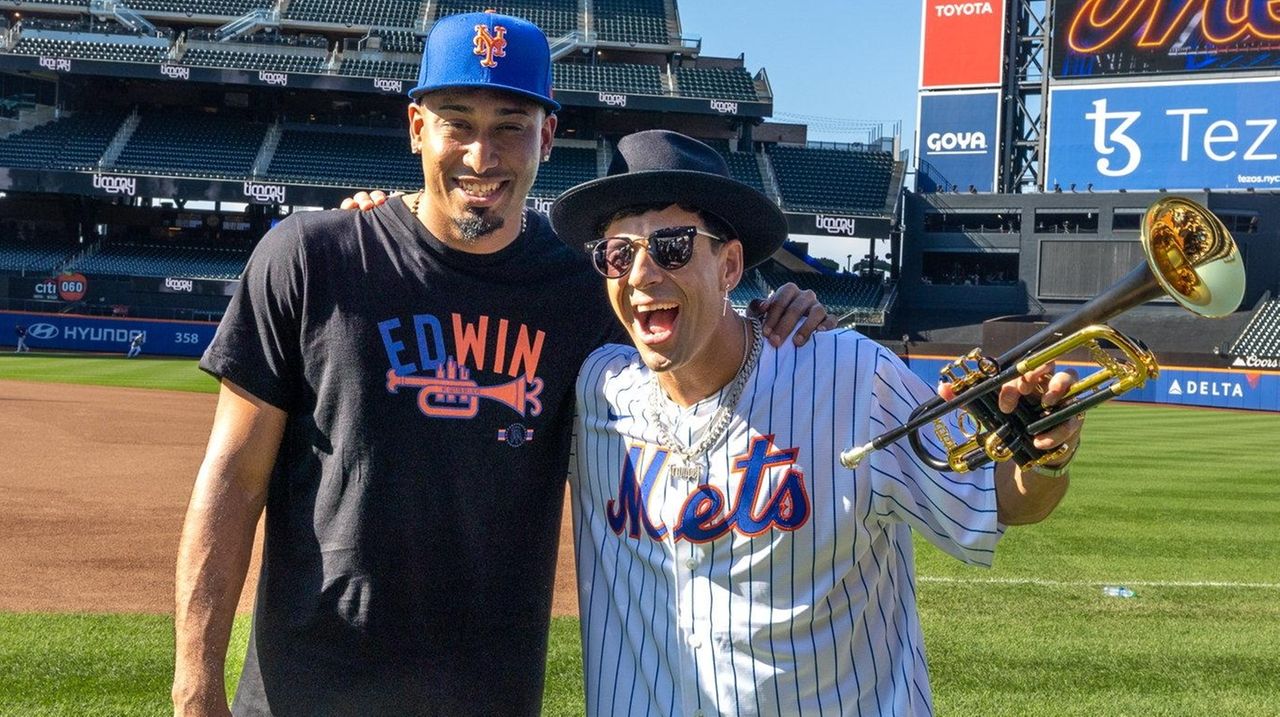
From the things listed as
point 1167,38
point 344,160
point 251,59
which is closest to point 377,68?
point 344,160

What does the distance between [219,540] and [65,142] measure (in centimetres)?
4433

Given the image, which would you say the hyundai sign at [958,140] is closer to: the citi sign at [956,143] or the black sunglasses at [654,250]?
the citi sign at [956,143]

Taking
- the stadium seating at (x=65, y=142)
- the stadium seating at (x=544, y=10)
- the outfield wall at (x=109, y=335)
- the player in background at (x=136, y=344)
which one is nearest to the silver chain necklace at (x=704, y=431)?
the player in background at (x=136, y=344)

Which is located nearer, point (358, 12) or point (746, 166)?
point (746, 166)

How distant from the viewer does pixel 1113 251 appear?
37.9 metres

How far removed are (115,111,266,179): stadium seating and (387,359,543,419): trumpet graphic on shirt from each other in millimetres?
40023

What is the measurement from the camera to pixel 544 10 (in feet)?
154

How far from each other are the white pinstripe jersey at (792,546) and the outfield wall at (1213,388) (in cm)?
2946

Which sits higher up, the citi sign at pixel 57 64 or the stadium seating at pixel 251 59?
the stadium seating at pixel 251 59

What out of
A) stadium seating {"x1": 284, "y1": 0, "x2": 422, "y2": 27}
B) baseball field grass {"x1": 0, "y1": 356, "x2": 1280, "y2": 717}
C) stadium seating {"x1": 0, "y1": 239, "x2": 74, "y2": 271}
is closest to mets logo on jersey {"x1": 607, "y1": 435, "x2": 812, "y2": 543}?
baseball field grass {"x1": 0, "y1": 356, "x2": 1280, "y2": 717}

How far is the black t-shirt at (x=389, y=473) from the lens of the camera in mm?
2787

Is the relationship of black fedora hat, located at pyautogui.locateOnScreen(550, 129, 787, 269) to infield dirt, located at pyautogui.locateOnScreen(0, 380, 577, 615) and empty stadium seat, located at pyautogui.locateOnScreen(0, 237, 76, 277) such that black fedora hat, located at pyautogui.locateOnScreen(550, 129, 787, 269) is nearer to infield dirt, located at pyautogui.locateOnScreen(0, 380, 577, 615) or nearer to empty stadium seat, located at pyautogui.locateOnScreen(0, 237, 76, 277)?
infield dirt, located at pyautogui.locateOnScreen(0, 380, 577, 615)

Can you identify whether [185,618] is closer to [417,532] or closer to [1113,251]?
[417,532]

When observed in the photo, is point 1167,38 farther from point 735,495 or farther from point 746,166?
point 735,495
